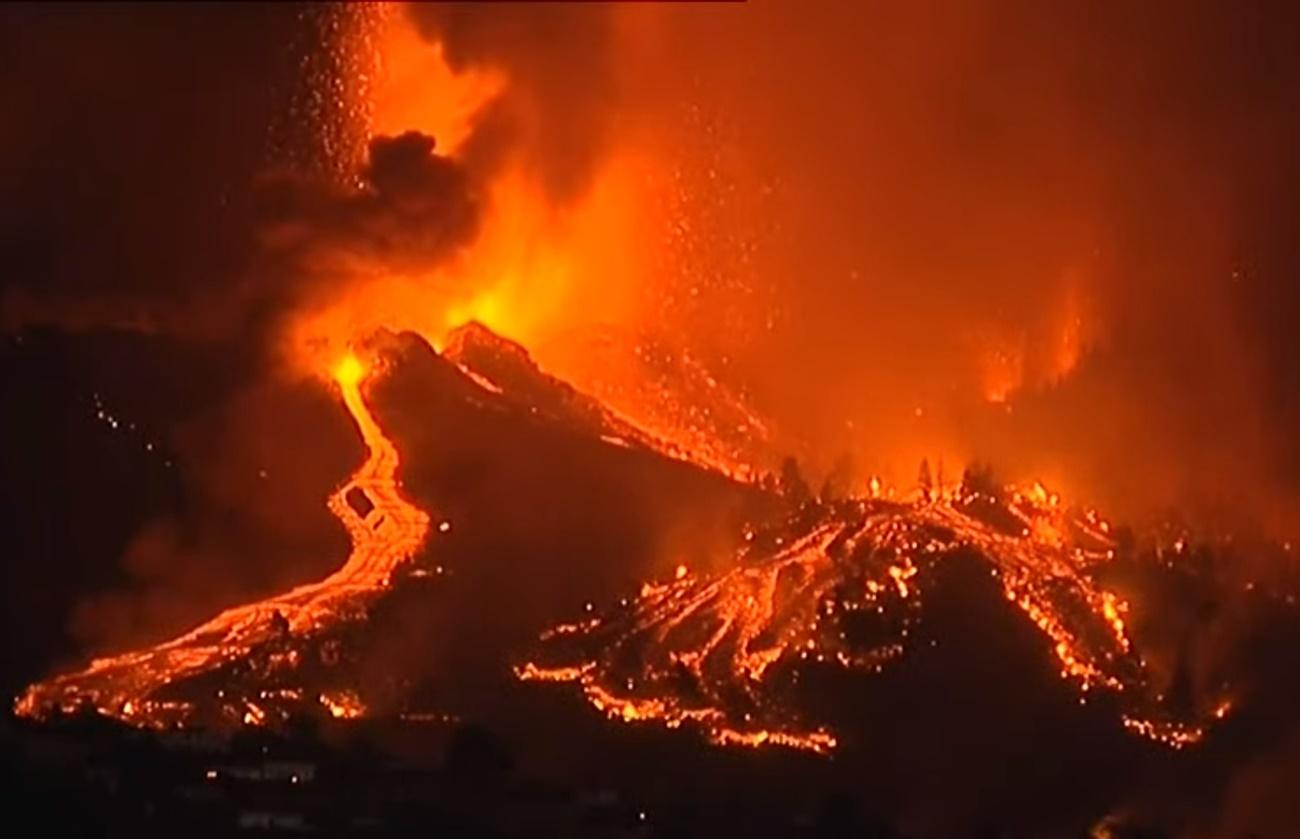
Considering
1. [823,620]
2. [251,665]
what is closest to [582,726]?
[251,665]

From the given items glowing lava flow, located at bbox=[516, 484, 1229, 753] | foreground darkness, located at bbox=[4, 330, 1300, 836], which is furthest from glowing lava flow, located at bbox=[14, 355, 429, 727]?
glowing lava flow, located at bbox=[516, 484, 1229, 753]

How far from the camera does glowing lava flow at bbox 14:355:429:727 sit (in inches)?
1553

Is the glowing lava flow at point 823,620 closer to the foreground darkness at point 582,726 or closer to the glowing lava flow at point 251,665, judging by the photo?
the foreground darkness at point 582,726

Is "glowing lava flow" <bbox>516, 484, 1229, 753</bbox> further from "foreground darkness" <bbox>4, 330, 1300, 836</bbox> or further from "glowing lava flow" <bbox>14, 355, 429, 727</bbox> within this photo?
"glowing lava flow" <bbox>14, 355, 429, 727</bbox>

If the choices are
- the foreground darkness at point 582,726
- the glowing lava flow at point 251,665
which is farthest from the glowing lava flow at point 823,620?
the glowing lava flow at point 251,665

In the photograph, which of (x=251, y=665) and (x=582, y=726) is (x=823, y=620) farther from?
(x=251, y=665)

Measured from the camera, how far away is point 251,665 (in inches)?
1608

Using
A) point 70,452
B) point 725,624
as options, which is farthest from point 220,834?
point 70,452

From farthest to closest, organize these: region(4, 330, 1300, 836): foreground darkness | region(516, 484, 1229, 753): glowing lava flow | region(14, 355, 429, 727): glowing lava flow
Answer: region(516, 484, 1229, 753): glowing lava flow, region(14, 355, 429, 727): glowing lava flow, region(4, 330, 1300, 836): foreground darkness

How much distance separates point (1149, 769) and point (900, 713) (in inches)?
104

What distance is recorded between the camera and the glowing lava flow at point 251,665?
39.4 m

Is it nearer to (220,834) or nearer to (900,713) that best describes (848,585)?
(900,713)

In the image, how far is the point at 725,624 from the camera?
45156 millimetres

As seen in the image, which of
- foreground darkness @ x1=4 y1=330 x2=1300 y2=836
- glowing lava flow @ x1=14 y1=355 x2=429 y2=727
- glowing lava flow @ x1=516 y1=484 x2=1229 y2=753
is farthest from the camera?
glowing lava flow @ x1=516 y1=484 x2=1229 y2=753
